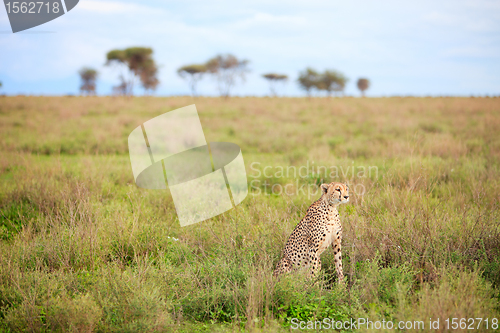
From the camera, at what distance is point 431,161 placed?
25.3 ft

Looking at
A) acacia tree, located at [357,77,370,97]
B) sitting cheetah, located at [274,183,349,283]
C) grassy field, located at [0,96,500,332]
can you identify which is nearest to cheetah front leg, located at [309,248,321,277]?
sitting cheetah, located at [274,183,349,283]

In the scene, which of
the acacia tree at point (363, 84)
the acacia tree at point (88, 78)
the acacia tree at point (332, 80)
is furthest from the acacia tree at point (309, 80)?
the acacia tree at point (88, 78)

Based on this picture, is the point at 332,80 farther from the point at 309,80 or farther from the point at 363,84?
the point at 363,84

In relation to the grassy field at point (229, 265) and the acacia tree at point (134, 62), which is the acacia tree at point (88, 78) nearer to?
the acacia tree at point (134, 62)

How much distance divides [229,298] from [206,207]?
2.26 meters

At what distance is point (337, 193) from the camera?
9.66 ft

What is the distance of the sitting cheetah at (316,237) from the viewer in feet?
10.2

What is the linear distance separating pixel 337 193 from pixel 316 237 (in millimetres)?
473

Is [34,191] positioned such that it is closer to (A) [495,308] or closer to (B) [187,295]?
(B) [187,295]

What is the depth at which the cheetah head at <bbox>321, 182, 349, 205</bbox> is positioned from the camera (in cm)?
293
